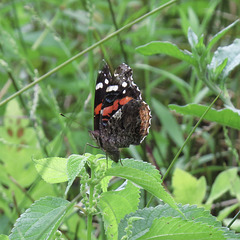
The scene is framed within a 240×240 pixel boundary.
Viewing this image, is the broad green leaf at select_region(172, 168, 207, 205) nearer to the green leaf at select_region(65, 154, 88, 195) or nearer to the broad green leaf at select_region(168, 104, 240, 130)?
the broad green leaf at select_region(168, 104, 240, 130)

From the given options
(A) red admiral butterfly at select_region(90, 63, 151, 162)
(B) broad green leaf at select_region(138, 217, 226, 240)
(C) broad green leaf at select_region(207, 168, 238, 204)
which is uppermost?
(A) red admiral butterfly at select_region(90, 63, 151, 162)

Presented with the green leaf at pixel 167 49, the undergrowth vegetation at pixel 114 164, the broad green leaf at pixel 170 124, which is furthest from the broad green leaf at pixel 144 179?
the broad green leaf at pixel 170 124

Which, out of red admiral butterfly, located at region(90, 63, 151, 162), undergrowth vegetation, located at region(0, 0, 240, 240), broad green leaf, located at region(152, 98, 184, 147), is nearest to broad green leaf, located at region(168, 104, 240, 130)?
undergrowth vegetation, located at region(0, 0, 240, 240)

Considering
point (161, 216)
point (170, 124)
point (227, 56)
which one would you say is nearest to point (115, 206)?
point (161, 216)

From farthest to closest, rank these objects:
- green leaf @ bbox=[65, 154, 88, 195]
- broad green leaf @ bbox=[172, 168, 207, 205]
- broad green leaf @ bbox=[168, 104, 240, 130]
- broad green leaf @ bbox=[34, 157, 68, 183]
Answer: broad green leaf @ bbox=[172, 168, 207, 205] < broad green leaf @ bbox=[168, 104, 240, 130] < broad green leaf @ bbox=[34, 157, 68, 183] < green leaf @ bbox=[65, 154, 88, 195]

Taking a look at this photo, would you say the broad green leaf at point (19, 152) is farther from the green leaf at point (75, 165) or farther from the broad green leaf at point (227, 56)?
the green leaf at point (75, 165)

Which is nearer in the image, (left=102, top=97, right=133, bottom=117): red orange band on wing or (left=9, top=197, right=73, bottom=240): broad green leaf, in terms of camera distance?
(left=9, top=197, right=73, bottom=240): broad green leaf
